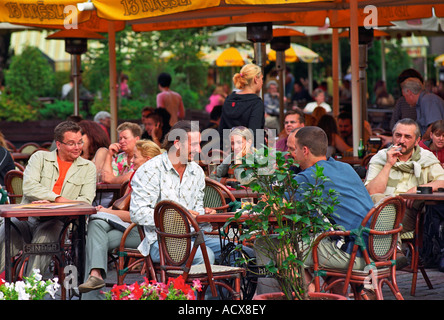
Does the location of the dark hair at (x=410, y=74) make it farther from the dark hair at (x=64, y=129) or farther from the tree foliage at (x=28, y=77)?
the tree foliage at (x=28, y=77)

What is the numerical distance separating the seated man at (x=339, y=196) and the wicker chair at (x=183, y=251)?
0.52 meters

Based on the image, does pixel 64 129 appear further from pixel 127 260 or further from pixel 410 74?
pixel 410 74

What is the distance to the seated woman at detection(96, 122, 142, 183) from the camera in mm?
7625

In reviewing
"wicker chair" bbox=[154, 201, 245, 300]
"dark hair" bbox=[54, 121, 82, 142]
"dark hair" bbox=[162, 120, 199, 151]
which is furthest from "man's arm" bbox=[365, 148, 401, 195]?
"dark hair" bbox=[54, 121, 82, 142]

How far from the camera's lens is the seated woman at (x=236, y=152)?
6930mm

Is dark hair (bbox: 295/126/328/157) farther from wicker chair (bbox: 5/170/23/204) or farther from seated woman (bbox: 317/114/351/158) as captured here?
seated woman (bbox: 317/114/351/158)

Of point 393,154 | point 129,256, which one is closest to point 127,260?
point 129,256

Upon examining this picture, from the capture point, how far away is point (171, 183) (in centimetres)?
562

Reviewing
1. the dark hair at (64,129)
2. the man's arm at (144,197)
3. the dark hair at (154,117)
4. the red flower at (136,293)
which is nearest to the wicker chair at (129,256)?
the man's arm at (144,197)

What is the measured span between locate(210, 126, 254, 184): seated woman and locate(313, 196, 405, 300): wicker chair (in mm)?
1891
